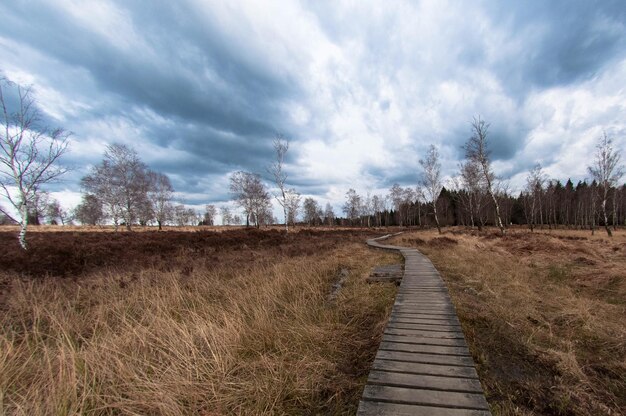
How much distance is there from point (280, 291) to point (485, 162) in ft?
79.1

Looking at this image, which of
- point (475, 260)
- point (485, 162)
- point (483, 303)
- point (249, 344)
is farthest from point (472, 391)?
point (485, 162)

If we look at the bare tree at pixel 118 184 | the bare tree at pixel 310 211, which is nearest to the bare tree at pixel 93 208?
the bare tree at pixel 118 184

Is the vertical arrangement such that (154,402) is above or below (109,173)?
below

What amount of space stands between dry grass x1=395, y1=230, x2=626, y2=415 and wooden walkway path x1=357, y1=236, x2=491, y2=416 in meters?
0.50

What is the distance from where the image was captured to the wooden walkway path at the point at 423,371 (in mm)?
2299

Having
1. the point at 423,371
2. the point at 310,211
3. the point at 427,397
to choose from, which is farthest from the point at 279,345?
the point at 310,211

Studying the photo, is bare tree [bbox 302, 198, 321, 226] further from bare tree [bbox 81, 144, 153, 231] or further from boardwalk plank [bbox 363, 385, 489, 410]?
boardwalk plank [bbox 363, 385, 489, 410]

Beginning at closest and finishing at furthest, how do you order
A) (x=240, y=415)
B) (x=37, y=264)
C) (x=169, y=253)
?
1. (x=240, y=415)
2. (x=37, y=264)
3. (x=169, y=253)

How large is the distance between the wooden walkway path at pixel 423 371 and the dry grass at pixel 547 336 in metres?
0.50

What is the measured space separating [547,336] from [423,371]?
10.5ft

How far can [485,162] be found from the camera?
22609 mm

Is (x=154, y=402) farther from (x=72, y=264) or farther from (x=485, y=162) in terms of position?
(x=485, y=162)

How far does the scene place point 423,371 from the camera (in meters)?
2.83

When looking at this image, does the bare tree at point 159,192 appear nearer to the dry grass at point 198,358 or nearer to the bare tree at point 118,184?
the bare tree at point 118,184
